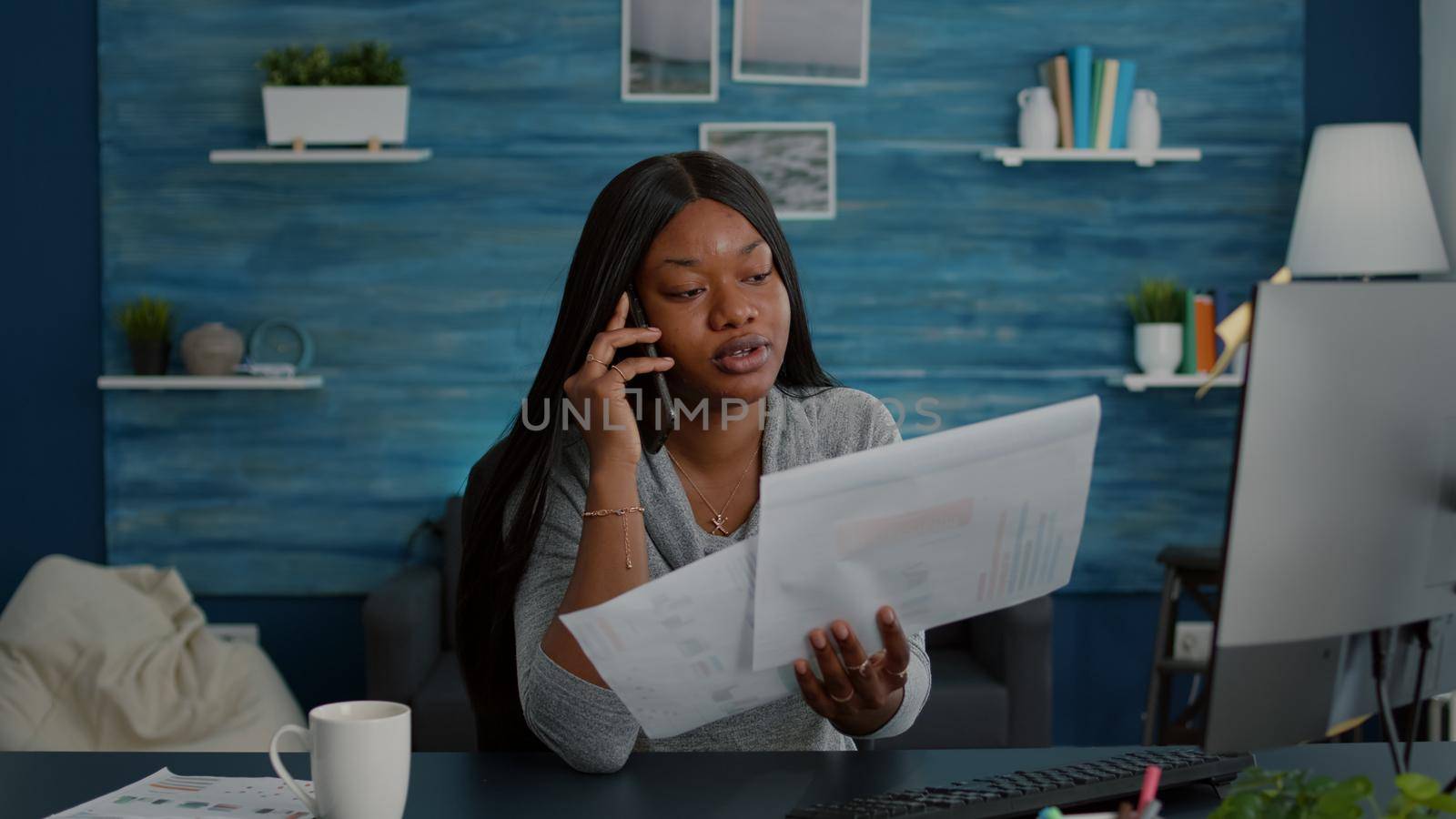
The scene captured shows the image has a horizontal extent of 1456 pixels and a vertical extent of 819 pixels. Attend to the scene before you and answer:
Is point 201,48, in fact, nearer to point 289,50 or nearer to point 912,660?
point 289,50

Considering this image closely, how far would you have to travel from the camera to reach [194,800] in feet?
3.34

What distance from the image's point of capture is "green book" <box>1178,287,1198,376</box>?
11.1ft

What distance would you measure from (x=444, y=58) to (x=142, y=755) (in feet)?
8.53

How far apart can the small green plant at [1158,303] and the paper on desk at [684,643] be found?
8.52 ft

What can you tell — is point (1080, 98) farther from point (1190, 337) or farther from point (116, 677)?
point (116, 677)

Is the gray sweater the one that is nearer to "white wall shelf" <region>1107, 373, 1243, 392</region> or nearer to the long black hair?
the long black hair

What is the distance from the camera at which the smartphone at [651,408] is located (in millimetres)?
1394

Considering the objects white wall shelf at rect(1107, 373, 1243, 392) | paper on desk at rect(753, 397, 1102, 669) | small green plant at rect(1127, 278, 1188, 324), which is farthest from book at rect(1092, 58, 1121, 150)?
paper on desk at rect(753, 397, 1102, 669)

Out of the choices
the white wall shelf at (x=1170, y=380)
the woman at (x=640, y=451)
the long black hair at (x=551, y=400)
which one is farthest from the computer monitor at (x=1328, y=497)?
the white wall shelf at (x=1170, y=380)

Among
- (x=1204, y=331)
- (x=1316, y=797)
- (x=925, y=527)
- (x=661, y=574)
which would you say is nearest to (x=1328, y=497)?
(x=1316, y=797)

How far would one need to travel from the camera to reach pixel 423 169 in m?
3.44

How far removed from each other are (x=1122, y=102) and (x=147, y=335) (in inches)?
106

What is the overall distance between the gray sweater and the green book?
209 cm

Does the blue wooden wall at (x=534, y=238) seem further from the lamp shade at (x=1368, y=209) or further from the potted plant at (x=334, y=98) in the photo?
the lamp shade at (x=1368, y=209)
